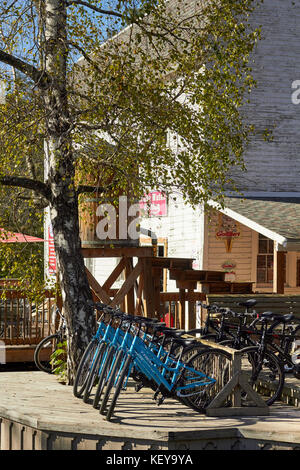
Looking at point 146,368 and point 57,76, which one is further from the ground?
point 57,76

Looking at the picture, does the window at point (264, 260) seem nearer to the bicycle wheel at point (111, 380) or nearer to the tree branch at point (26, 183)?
the tree branch at point (26, 183)

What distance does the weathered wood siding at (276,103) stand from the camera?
2148 cm

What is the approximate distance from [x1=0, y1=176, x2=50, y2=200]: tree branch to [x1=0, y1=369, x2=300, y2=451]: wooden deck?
339 centimetres

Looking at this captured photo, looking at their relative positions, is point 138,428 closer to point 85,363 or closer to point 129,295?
point 85,363

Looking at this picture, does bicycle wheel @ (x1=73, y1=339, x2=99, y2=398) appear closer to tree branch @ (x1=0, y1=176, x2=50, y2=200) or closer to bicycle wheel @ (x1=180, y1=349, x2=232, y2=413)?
bicycle wheel @ (x1=180, y1=349, x2=232, y2=413)

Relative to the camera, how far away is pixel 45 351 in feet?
49.3

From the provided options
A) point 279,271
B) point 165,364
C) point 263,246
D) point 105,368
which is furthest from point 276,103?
point 105,368

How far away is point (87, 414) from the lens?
28.9 feet

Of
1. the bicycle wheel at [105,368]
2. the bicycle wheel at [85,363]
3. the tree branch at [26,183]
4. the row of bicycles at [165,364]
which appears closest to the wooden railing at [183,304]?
the tree branch at [26,183]

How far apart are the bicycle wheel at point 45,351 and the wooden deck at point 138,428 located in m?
4.29

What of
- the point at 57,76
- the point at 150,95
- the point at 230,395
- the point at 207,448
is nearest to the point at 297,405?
the point at 230,395

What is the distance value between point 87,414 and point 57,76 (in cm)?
510

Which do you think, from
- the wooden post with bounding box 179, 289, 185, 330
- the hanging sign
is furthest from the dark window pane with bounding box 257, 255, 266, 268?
the wooden post with bounding box 179, 289, 185, 330
